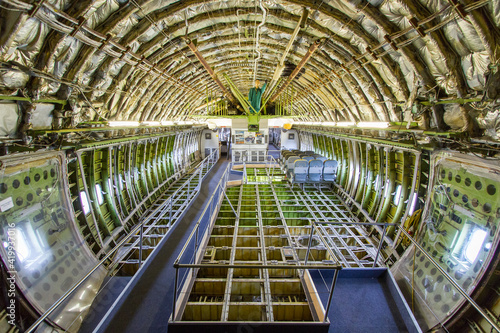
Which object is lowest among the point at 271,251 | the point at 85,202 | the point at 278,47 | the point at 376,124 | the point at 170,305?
the point at 271,251

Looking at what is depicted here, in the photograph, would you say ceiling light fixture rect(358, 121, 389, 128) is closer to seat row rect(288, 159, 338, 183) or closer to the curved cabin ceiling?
the curved cabin ceiling

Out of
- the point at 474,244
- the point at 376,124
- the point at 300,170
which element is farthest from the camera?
the point at 300,170

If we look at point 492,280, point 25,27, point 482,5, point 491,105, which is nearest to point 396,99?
point 491,105

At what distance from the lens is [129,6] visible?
4844 mm

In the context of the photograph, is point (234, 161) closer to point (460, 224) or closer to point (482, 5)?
point (460, 224)

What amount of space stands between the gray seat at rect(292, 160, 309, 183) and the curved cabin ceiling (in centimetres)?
347

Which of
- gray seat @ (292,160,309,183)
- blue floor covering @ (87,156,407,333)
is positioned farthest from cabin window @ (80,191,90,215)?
gray seat @ (292,160,309,183)

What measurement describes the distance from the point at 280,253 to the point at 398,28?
21.8 ft

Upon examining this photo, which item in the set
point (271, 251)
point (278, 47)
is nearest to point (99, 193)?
point (271, 251)

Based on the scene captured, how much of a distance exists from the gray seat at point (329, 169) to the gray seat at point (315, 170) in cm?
21

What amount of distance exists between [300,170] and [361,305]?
7.78 m

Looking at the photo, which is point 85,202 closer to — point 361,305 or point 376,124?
point 361,305

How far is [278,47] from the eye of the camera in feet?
29.2

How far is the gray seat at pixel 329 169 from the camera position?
1125cm
